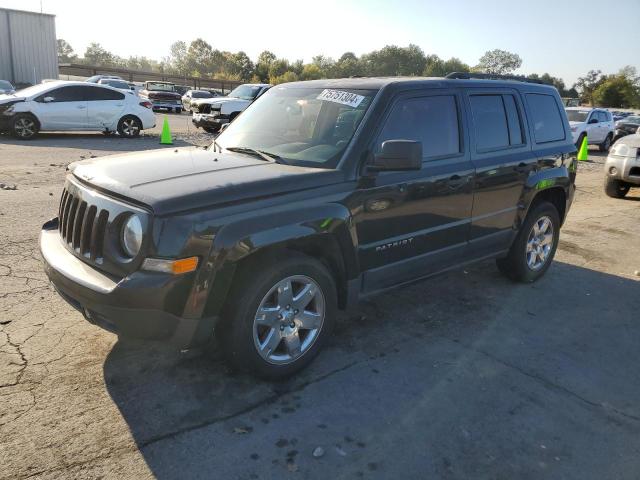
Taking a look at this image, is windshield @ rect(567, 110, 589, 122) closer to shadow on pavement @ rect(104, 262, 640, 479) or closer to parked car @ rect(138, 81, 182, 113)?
shadow on pavement @ rect(104, 262, 640, 479)

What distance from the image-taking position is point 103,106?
50.0 feet

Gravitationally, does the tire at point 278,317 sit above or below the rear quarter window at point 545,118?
below

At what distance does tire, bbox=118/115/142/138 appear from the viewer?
15799mm

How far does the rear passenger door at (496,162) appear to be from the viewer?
4508 millimetres

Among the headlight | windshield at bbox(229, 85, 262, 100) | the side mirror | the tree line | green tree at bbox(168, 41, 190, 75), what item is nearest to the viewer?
the headlight

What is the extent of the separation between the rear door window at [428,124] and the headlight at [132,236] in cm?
170

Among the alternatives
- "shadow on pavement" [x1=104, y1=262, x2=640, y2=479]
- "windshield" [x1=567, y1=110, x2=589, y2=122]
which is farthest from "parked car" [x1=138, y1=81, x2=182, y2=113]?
"shadow on pavement" [x1=104, y1=262, x2=640, y2=479]

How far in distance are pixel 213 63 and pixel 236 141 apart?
9823 centimetres

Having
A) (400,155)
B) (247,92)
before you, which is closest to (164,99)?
(247,92)

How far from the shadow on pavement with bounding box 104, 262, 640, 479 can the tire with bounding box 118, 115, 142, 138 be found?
43.7ft

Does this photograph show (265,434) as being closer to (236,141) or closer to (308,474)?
(308,474)

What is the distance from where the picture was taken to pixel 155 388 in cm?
326

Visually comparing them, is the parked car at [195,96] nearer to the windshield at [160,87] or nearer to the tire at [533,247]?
the windshield at [160,87]

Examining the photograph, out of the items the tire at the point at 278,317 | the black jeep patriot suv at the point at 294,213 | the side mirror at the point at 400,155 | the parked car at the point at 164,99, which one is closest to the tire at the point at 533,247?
the black jeep patriot suv at the point at 294,213
